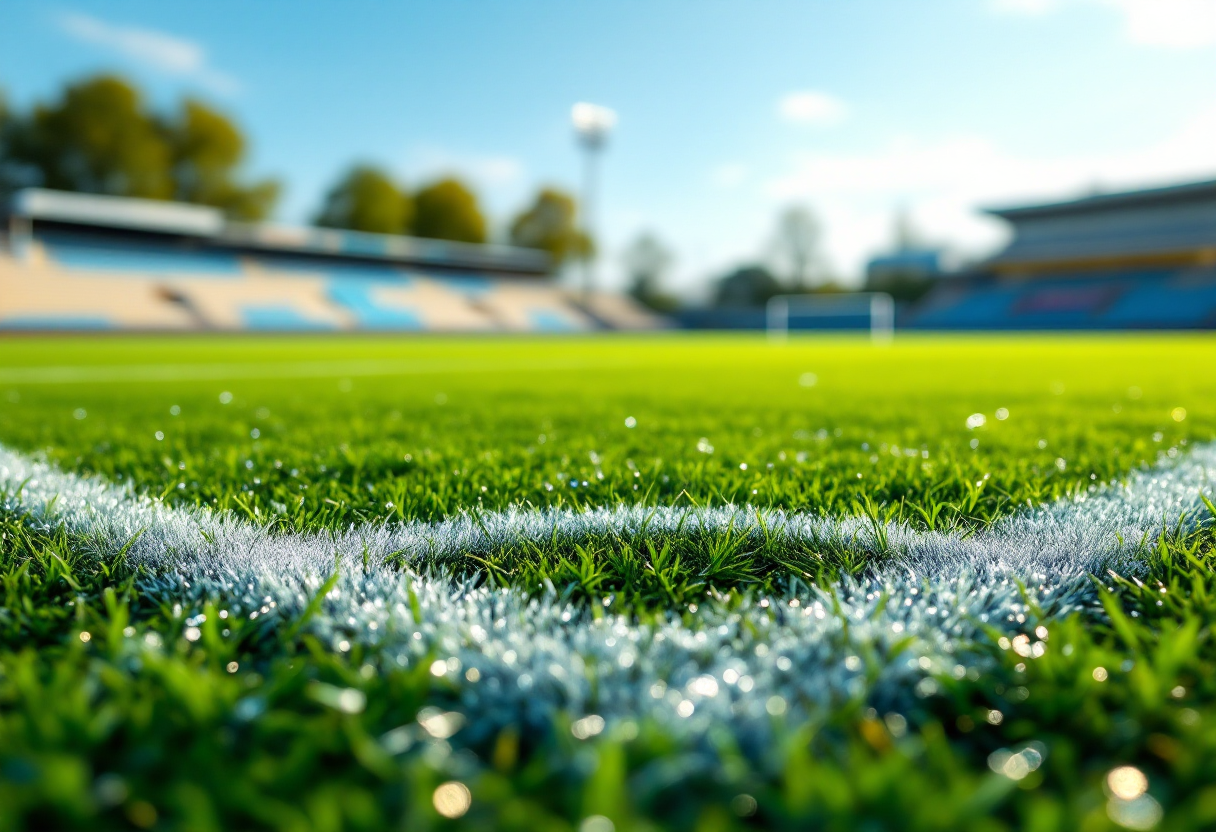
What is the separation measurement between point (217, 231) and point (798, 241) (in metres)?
40.3

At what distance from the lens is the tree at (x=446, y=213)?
5206cm

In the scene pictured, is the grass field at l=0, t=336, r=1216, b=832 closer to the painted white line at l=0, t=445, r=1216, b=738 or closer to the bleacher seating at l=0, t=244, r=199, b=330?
the painted white line at l=0, t=445, r=1216, b=738

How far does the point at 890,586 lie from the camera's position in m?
1.28

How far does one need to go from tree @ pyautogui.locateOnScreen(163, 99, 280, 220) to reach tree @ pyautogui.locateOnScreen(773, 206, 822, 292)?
118 feet

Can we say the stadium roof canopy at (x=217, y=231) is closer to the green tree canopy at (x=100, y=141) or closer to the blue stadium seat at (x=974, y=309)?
the green tree canopy at (x=100, y=141)

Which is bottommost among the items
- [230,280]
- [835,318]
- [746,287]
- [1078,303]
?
[835,318]

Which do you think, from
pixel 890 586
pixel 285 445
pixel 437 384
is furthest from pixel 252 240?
pixel 890 586

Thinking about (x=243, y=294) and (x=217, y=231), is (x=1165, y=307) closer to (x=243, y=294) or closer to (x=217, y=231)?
(x=243, y=294)

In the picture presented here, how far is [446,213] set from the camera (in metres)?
52.1

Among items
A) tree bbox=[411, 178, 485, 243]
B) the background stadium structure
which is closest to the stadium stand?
the background stadium structure

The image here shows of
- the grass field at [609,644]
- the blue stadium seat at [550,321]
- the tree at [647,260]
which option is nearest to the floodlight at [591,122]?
the blue stadium seat at [550,321]

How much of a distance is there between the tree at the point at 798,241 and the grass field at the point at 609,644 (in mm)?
59258

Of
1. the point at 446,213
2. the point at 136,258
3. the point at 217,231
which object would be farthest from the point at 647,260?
the point at 136,258

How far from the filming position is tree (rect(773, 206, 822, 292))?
5931 centimetres
